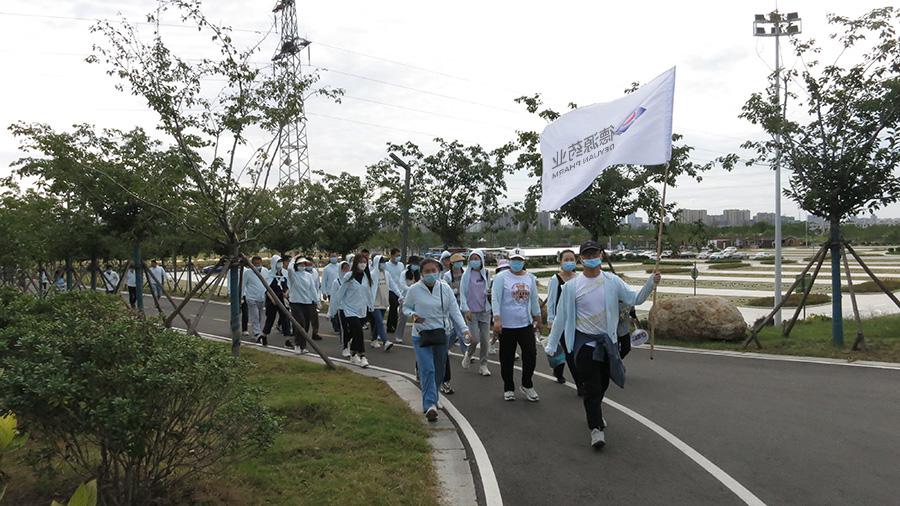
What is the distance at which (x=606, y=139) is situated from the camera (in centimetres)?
838

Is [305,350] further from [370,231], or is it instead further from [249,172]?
[370,231]

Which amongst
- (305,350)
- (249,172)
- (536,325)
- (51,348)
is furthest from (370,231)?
(51,348)

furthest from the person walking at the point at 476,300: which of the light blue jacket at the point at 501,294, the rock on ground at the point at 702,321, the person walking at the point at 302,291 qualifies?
the rock on ground at the point at 702,321

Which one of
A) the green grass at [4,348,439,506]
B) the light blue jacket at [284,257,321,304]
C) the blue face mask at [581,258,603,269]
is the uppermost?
the blue face mask at [581,258,603,269]

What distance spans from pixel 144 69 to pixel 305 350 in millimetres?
5616

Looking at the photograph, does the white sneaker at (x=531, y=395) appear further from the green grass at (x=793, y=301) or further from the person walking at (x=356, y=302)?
the green grass at (x=793, y=301)

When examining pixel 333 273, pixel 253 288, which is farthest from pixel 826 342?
pixel 253 288

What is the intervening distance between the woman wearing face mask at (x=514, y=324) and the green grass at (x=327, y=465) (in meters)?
1.35

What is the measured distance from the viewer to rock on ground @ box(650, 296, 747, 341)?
12.0 m

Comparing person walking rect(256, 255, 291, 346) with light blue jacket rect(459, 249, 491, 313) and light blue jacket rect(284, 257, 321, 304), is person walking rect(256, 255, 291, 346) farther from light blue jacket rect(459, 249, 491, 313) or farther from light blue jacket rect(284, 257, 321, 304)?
light blue jacket rect(459, 249, 491, 313)

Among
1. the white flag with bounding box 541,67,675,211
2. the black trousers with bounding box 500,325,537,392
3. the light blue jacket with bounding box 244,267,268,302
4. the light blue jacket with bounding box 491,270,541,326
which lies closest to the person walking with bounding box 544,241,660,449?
the black trousers with bounding box 500,325,537,392

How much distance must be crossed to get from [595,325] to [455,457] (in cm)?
177

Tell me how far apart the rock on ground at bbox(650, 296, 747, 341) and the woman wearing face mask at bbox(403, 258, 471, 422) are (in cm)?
591

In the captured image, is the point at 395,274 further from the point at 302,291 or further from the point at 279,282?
the point at 279,282
